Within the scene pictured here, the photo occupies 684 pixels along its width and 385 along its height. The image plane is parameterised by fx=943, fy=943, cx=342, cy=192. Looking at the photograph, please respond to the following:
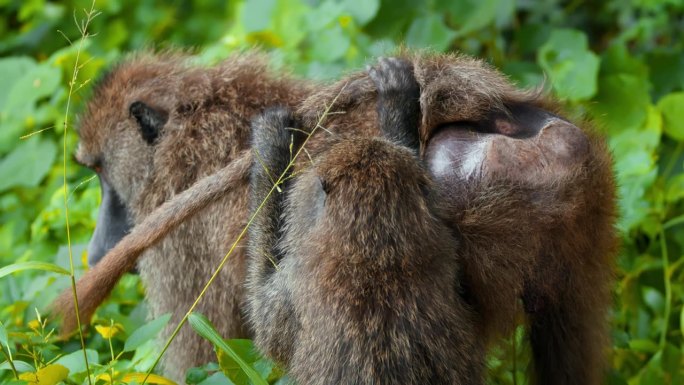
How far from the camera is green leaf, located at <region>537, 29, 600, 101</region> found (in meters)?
4.64

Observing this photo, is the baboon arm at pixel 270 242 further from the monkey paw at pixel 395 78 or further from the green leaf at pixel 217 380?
the monkey paw at pixel 395 78

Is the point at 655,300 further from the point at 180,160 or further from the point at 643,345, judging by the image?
the point at 180,160

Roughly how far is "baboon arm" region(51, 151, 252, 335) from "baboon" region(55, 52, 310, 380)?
30 cm

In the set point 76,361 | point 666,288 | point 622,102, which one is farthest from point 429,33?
point 76,361

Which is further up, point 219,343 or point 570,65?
point 219,343

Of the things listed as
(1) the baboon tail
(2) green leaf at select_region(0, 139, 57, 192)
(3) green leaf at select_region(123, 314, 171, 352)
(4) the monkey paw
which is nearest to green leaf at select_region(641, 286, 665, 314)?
(1) the baboon tail

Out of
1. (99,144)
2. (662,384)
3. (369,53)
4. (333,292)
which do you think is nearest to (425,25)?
(369,53)

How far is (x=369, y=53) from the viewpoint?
16.1 ft

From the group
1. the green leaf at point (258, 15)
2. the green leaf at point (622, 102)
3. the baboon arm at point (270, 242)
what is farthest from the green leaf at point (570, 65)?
the baboon arm at point (270, 242)

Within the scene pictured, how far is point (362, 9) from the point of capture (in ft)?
15.8

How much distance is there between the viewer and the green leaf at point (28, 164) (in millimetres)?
4863

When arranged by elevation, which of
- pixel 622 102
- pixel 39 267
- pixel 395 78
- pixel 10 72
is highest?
pixel 395 78

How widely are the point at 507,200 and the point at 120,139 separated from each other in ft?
5.42

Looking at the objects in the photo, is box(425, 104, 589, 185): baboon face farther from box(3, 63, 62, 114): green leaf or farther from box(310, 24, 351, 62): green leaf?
box(3, 63, 62, 114): green leaf
